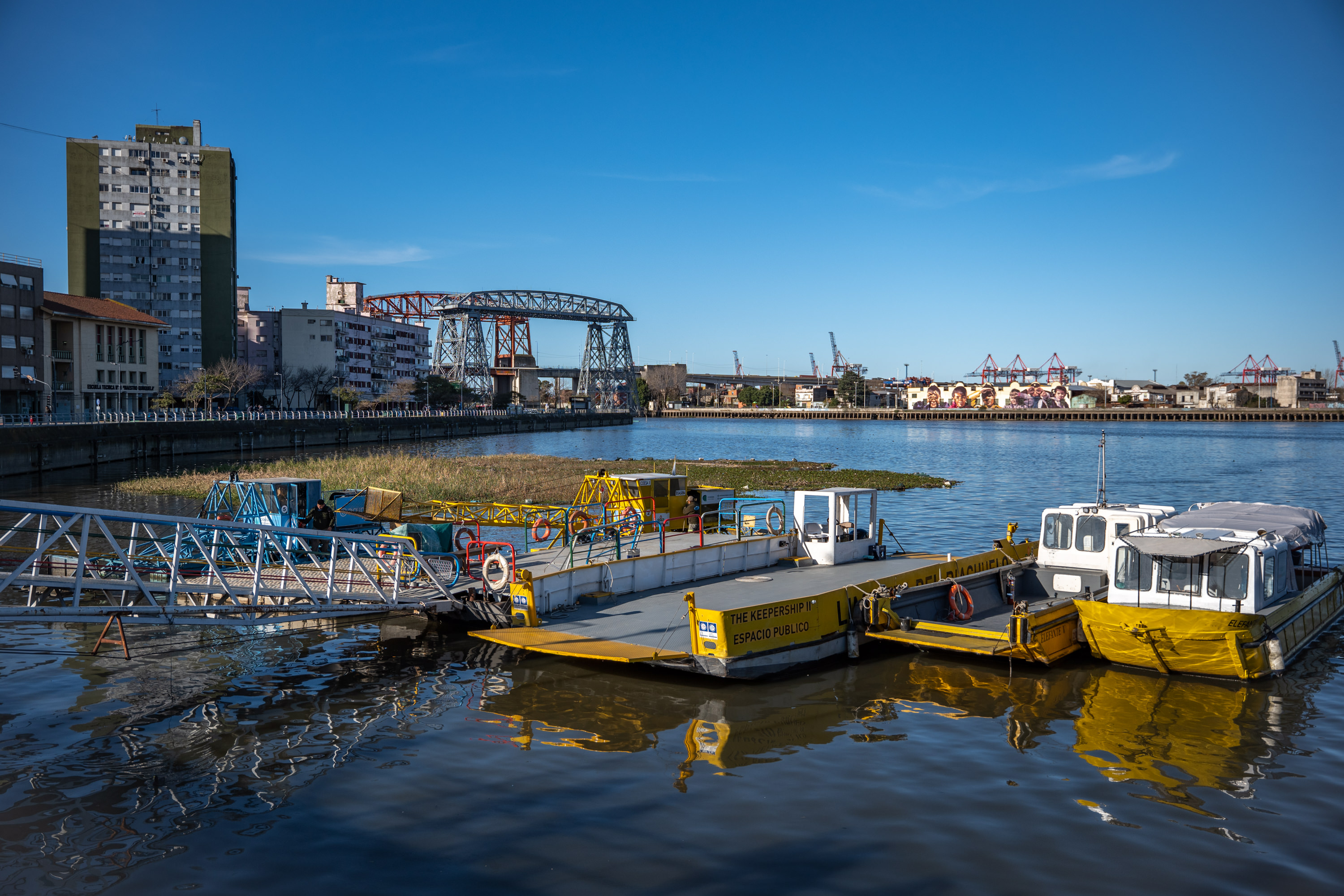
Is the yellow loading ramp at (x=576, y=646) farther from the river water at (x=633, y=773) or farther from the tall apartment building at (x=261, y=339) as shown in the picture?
the tall apartment building at (x=261, y=339)

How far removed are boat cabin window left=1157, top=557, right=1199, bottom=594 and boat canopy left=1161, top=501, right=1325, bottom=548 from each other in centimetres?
159

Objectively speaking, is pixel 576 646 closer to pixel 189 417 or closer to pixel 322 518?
pixel 322 518

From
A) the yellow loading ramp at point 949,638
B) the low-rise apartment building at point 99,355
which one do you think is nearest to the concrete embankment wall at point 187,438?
the low-rise apartment building at point 99,355

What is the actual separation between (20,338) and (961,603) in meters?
75.2

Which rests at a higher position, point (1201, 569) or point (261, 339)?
point (261, 339)

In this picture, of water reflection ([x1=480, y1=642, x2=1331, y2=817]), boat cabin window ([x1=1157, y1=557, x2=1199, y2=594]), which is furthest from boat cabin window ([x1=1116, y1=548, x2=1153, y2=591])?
water reflection ([x1=480, y1=642, x2=1331, y2=817])

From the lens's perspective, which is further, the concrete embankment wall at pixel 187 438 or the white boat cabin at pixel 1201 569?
the concrete embankment wall at pixel 187 438

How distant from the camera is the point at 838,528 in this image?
21219 millimetres

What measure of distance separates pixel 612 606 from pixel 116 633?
9540mm

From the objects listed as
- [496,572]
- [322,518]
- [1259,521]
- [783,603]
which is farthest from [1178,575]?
[322,518]

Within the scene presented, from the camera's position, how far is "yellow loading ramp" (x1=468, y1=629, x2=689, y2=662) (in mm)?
13953

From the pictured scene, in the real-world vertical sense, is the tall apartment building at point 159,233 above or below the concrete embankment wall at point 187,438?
above

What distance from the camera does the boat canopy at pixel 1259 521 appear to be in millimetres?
17828

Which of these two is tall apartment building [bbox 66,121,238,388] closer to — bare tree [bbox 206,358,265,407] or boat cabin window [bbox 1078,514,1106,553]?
bare tree [bbox 206,358,265,407]
